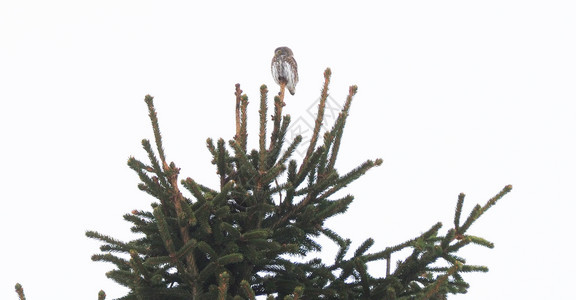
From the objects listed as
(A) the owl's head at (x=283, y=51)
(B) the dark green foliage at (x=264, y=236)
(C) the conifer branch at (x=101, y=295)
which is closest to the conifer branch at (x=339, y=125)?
(B) the dark green foliage at (x=264, y=236)

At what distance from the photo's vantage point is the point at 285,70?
17.0 ft

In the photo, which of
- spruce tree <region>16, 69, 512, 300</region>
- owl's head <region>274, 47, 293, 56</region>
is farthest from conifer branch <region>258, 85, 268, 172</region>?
owl's head <region>274, 47, 293, 56</region>

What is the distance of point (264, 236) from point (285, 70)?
6.46 feet

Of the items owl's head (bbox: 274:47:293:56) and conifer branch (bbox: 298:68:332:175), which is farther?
owl's head (bbox: 274:47:293:56)

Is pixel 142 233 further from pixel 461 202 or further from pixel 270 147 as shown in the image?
pixel 461 202

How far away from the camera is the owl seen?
515cm

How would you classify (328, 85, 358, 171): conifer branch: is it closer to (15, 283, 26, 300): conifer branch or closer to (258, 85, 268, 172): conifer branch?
(258, 85, 268, 172): conifer branch

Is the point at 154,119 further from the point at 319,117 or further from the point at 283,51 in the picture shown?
the point at 283,51

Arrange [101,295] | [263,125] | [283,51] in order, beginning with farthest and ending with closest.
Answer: [283,51], [263,125], [101,295]

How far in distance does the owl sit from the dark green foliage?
0.82 metres

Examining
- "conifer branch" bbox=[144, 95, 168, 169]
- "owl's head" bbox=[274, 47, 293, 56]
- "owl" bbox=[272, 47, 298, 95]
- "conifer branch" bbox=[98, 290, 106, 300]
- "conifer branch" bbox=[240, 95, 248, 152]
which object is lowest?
"conifer branch" bbox=[98, 290, 106, 300]

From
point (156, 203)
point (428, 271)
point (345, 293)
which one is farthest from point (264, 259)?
point (428, 271)

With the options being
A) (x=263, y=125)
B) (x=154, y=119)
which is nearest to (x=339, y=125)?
(x=263, y=125)

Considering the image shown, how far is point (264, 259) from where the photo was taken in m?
4.25
